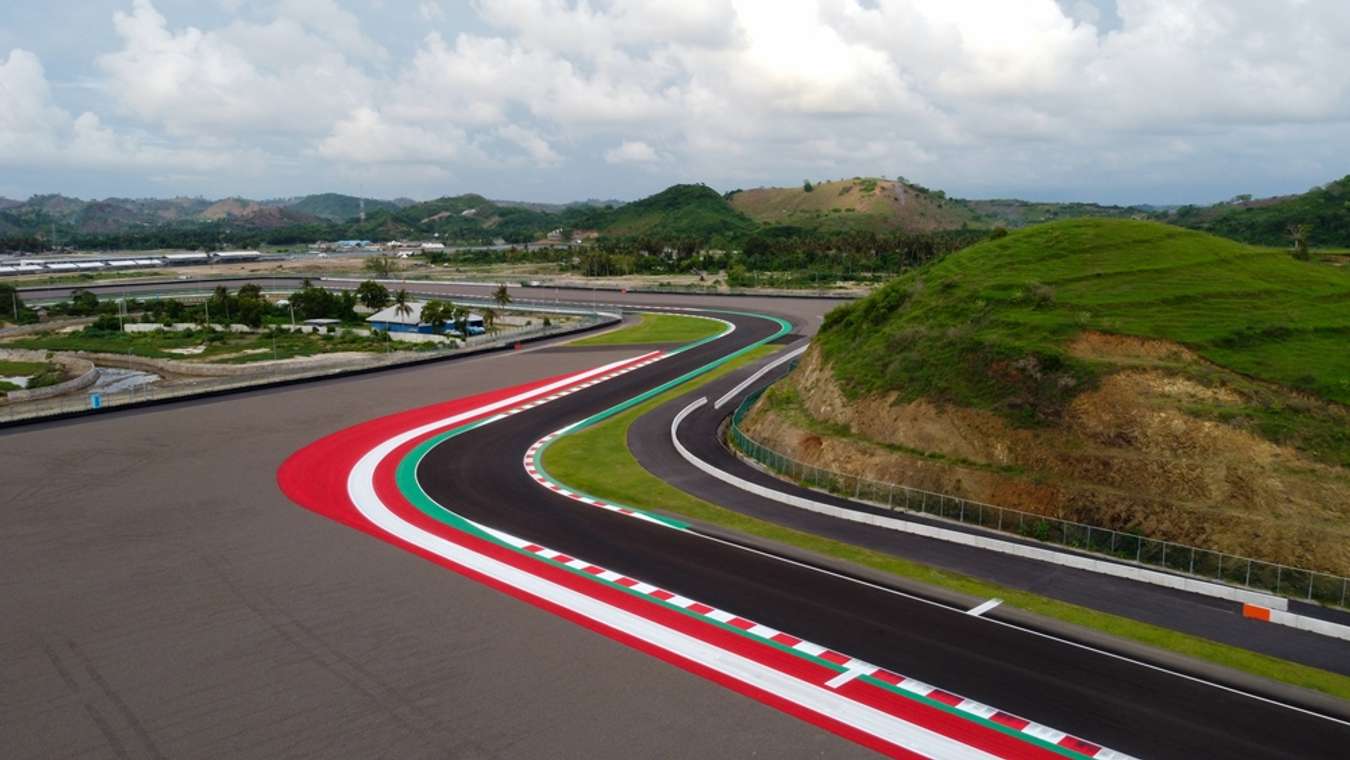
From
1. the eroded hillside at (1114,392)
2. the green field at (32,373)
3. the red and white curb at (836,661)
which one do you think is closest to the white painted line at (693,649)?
the red and white curb at (836,661)

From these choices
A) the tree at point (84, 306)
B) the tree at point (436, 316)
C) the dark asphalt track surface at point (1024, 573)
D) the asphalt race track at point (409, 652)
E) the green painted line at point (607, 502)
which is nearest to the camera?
the asphalt race track at point (409, 652)

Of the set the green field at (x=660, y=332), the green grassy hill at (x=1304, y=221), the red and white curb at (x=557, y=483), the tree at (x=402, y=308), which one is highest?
the green grassy hill at (x=1304, y=221)

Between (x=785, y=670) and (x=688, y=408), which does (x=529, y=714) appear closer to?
(x=785, y=670)

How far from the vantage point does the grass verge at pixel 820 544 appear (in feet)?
66.1

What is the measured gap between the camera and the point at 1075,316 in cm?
3662

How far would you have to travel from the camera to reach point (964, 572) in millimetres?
25891

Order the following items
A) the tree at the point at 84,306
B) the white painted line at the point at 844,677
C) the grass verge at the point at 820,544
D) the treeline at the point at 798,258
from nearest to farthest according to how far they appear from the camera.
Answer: the white painted line at the point at 844,677, the grass verge at the point at 820,544, the tree at the point at 84,306, the treeline at the point at 798,258

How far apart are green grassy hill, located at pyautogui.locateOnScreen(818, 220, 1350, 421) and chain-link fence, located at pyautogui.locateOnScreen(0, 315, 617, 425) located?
118 ft

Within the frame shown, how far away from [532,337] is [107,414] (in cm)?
3902

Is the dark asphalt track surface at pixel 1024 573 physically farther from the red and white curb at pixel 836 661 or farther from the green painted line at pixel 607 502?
the red and white curb at pixel 836 661

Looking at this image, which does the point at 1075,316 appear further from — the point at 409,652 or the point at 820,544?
the point at 409,652

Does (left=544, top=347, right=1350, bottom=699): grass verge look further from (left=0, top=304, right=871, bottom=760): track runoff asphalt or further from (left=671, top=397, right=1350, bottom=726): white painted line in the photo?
(left=0, top=304, right=871, bottom=760): track runoff asphalt

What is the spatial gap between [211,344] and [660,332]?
50.8 meters

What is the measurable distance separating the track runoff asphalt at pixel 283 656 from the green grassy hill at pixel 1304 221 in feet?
464
